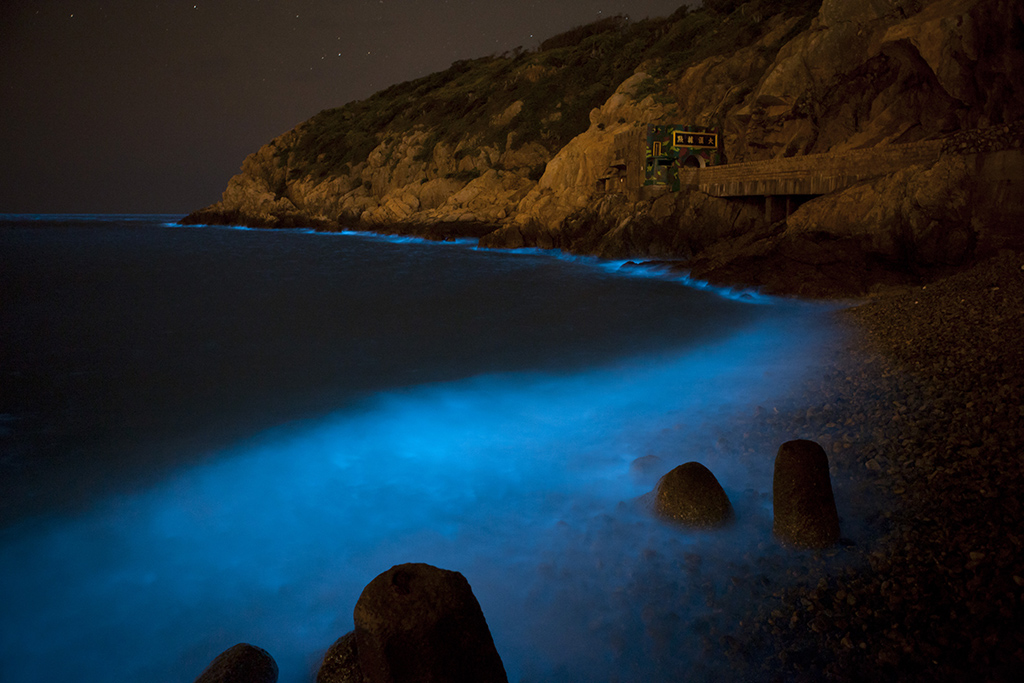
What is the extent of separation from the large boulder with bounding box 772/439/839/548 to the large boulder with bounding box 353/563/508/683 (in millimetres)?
2719

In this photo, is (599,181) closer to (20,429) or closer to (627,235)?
(627,235)

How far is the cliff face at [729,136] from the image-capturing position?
16.0m

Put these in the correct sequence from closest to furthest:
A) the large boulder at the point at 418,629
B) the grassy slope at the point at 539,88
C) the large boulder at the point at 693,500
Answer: the large boulder at the point at 418,629 → the large boulder at the point at 693,500 → the grassy slope at the point at 539,88

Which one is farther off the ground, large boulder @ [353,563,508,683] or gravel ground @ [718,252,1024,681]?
large boulder @ [353,563,508,683]

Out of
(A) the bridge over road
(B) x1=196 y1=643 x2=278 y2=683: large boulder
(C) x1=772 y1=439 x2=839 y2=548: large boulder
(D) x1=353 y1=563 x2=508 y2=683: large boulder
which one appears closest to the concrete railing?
(A) the bridge over road

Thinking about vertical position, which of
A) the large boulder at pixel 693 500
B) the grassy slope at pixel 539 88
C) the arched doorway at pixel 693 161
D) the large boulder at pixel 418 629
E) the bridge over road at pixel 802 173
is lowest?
the large boulder at pixel 693 500

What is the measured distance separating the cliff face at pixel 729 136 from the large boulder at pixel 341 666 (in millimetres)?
16232

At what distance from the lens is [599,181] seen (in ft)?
122

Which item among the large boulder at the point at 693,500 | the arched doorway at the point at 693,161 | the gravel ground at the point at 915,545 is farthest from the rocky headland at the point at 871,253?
the arched doorway at the point at 693,161

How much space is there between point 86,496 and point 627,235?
26.9 m

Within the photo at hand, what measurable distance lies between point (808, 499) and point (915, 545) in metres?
0.72

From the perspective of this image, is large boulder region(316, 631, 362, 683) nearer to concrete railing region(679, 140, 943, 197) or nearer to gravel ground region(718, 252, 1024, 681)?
gravel ground region(718, 252, 1024, 681)

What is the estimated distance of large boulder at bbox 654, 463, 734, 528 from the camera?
188 inches

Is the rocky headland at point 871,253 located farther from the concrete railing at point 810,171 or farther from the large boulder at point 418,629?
the large boulder at point 418,629
